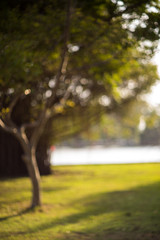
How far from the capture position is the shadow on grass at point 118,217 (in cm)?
621

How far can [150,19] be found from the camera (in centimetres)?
619

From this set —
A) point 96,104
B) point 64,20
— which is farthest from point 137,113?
point 64,20

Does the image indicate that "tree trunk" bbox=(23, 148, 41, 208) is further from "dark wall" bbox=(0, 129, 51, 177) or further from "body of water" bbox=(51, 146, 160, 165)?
"body of water" bbox=(51, 146, 160, 165)

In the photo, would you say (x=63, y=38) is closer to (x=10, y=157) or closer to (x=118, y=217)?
(x=118, y=217)

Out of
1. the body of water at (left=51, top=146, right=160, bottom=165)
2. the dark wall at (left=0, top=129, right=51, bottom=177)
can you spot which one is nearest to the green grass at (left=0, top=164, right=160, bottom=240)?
the dark wall at (left=0, top=129, right=51, bottom=177)

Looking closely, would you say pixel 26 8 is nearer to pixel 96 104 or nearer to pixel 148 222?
pixel 148 222

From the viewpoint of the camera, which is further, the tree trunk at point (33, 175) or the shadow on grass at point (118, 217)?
the tree trunk at point (33, 175)

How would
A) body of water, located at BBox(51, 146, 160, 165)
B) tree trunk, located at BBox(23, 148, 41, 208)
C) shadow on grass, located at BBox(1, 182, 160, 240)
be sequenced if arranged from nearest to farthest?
shadow on grass, located at BBox(1, 182, 160, 240), tree trunk, located at BBox(23, 148, 41, 208), body of water, located at BBox(51, 146, 160, 165)

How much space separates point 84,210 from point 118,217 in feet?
3.99

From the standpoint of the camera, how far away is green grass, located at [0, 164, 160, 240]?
6254mm

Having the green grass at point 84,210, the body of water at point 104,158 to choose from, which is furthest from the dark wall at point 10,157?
the body of water at point 104,158

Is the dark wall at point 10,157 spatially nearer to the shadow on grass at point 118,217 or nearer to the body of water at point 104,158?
the shadow on grass at point 118,217

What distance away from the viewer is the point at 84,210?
333 inches

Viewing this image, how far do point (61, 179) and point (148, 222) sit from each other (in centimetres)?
767
